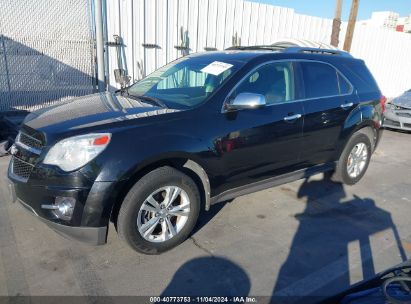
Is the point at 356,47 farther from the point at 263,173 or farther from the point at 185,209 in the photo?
the point at 185,209

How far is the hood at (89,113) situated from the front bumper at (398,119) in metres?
7.65

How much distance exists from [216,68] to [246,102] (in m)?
0.67

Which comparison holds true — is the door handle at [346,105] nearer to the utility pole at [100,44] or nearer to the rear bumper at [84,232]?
the rear bumper at [84,232]

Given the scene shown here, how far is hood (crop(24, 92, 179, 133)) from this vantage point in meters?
2.90

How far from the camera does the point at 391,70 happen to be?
610 inches

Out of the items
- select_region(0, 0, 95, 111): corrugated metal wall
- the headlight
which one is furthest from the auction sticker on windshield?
select_region(0, 0, 95, 111): corrugated metal wall

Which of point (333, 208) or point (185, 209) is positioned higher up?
point (185, 209)

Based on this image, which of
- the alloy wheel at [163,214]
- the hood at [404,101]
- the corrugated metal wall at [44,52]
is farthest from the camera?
the hood at [404,101]

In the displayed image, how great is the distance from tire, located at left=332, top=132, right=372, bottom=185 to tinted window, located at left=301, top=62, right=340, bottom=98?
79 cm

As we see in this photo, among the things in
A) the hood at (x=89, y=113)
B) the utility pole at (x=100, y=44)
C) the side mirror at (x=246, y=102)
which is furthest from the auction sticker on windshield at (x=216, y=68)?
the utility pole at (x=100, y=44)

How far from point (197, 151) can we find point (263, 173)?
97 centimetres

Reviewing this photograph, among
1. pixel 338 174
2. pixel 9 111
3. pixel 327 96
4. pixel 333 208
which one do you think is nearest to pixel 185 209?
pixel 333 208

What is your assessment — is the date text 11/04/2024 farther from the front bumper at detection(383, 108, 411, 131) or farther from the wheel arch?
the front bumper at detection(383, 108, 411, 131)

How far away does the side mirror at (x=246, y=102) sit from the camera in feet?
10.7
